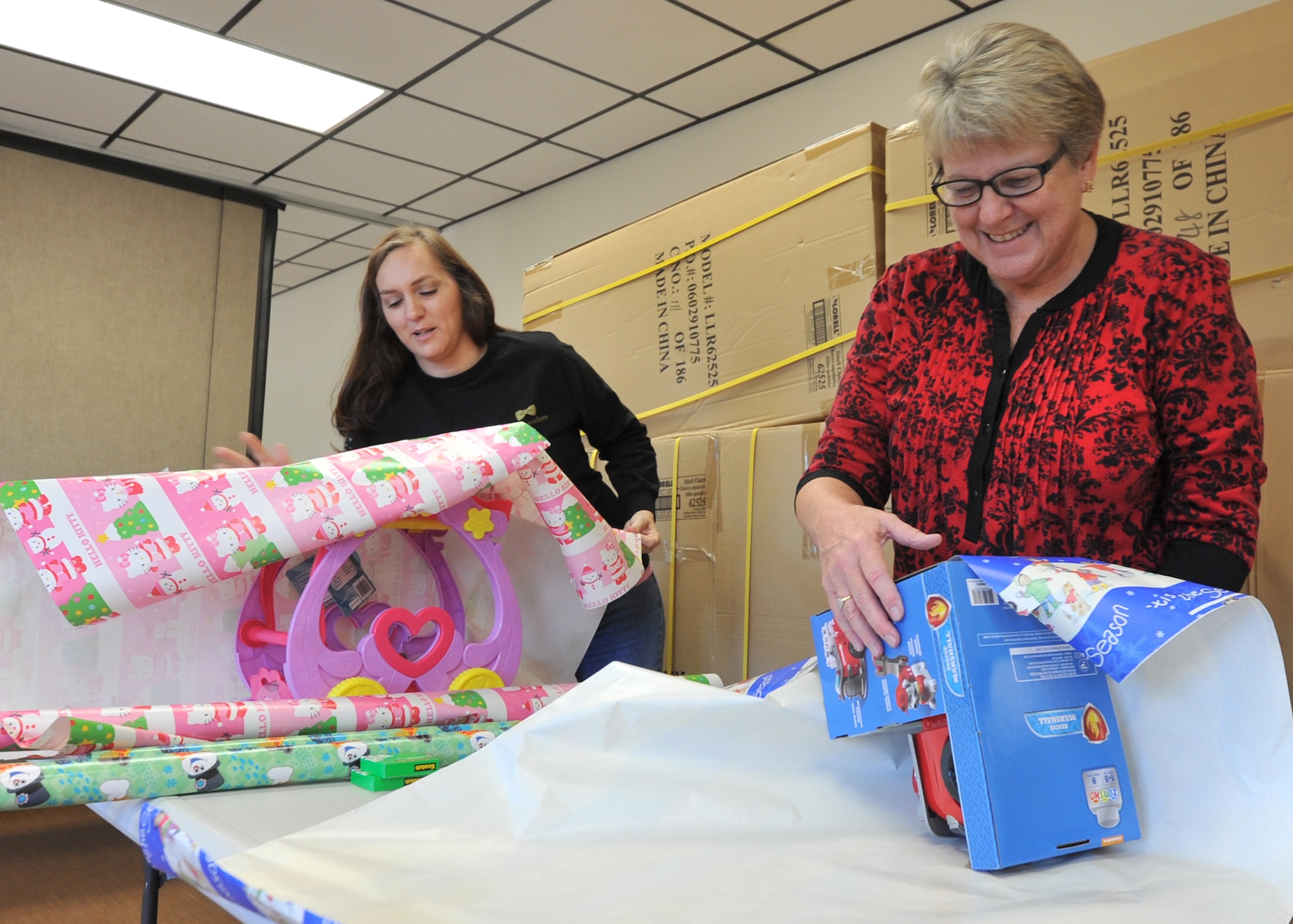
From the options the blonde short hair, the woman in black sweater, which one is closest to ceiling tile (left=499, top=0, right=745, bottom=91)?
the woman in black sweater

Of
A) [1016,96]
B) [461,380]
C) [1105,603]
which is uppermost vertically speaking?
[1016,96]

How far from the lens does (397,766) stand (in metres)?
0.71

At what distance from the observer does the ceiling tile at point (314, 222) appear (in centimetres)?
444

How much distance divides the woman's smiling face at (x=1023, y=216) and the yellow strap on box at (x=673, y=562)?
0.90m

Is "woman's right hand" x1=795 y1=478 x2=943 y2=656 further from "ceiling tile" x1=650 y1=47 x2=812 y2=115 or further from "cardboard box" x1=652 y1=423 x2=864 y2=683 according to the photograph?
"ceiling tile" x1=650 y1=47 x2=812 y2=115

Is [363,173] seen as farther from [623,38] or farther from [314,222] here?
[623,38]

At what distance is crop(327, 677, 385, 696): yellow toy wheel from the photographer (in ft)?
2.90

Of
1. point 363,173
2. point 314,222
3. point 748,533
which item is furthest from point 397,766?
point 314,222

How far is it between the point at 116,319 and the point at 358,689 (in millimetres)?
2357

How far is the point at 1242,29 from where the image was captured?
1.16m

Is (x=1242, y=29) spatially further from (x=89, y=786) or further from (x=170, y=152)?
(x=170, y=152)

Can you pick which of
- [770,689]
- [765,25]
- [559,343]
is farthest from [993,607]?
[765,25]

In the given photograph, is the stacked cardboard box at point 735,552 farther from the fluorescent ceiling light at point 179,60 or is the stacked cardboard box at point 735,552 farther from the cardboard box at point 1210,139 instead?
the fluorescent ceiling light at point 179,60

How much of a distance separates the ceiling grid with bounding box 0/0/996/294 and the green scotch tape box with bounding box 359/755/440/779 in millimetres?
2444
